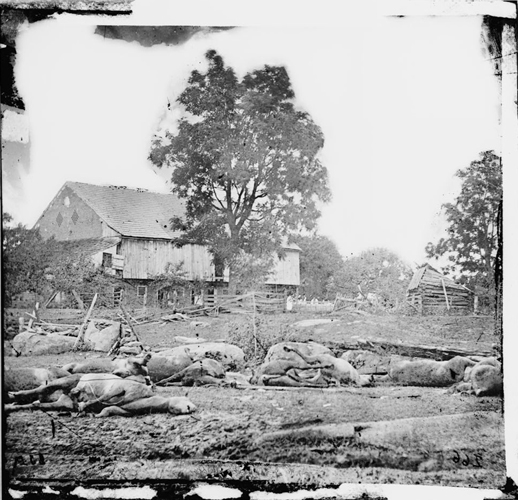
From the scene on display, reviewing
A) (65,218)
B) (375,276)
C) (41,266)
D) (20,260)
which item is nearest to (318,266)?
(375,276)

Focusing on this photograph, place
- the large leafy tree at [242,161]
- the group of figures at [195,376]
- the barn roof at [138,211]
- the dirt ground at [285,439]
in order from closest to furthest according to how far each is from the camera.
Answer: the dirt ground at [285,439] → the group of figures at [195,376] → the large leafy tree at [242,161] → the barn roof at [138,211]

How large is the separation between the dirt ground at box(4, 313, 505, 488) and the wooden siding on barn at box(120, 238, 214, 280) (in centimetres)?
100

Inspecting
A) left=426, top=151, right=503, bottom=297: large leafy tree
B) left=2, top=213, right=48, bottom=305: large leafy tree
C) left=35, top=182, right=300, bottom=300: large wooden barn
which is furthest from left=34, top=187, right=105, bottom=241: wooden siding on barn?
left=426, top=151, right=503, bottom=297: large leafy tree

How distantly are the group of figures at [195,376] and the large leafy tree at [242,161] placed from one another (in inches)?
31.0

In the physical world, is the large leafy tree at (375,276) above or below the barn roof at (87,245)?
below

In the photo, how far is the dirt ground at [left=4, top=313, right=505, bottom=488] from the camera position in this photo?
14.7ft

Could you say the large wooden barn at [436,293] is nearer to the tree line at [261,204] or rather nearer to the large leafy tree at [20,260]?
the tree line at [261,204]

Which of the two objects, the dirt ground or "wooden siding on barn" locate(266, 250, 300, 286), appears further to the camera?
"wooden siding on barn" locate(266, 250, 300, 286)

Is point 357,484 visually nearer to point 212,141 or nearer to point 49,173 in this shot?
point 212,141

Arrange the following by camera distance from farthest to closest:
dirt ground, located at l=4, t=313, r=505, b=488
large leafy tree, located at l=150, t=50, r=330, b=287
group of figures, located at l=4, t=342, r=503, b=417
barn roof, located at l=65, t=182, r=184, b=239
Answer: barn roof, located at l=65, t=182, r=184, b=239, large leafy tree, located at l=150, t=50, r=330, b=287, group of figures, located at l=4, t=342, r=503, b=417, dirt ground, located at l=4, t=313, r=505, b=488

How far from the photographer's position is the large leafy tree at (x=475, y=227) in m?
4.62

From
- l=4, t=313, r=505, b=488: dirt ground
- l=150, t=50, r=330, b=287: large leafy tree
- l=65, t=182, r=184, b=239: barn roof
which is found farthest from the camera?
l=65, t=182, r=184, b=239: barn roof

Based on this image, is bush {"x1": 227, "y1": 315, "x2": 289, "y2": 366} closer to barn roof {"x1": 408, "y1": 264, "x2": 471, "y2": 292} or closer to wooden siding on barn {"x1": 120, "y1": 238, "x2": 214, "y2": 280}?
wooden siding on barn {"x1": 120, "y1": 238, "x2": 214, "y2": 280}

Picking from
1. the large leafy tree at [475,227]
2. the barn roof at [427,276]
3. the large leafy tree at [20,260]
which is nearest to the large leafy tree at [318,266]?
the barn roof at [427,276]
